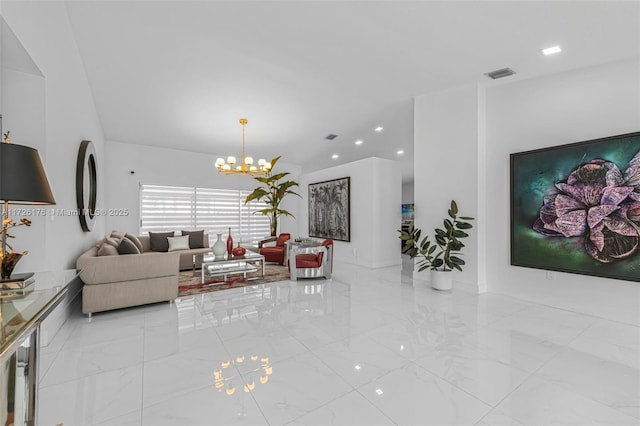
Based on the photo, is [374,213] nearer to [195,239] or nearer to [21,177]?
[195,239]

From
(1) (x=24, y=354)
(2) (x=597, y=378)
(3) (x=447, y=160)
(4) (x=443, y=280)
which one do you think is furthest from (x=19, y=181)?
(3) (x=447, y=160)

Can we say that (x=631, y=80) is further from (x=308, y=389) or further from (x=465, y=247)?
(x=308, y=389)

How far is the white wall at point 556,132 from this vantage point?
3213 mm

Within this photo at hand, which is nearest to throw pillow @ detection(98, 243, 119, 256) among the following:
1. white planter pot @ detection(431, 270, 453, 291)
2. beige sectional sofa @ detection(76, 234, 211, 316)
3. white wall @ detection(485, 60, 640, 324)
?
beige sectional sofa @ detection(76, 234, 211, 316)

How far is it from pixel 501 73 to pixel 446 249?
2.63m

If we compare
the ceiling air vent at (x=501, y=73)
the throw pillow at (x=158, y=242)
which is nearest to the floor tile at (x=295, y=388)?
the ceiling air vent at (x=501, y=73)

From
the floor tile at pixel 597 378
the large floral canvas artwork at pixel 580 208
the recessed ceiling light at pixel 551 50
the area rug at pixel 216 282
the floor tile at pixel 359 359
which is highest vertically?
the recessed ceiling light at pixel 551 50

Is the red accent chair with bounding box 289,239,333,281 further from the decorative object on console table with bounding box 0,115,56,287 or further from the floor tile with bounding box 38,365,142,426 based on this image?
the decorative object on console table with bounding box 0,115,56,287

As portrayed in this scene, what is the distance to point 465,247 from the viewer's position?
441 cm

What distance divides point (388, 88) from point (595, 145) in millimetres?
2852

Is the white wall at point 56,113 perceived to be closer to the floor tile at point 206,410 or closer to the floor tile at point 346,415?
the floor tile at point 206,410

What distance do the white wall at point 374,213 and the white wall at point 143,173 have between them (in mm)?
3894

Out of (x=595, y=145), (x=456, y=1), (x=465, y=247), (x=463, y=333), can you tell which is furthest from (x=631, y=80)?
(x=463, y=333)

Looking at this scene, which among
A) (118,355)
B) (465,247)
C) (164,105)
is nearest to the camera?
(118,355)
